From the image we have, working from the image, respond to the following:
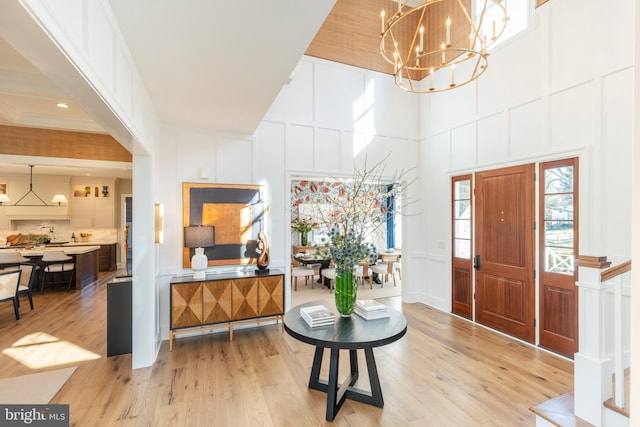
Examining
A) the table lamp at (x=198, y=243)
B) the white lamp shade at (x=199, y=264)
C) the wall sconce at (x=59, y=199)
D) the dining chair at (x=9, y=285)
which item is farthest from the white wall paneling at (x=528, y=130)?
the wall sconce at (x=59, y=199)

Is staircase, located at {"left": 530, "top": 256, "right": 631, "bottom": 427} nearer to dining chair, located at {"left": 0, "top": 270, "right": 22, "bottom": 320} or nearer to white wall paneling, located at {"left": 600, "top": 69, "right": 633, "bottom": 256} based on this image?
white wall paneling, located at {"left": 600, "top": 69, "right": 633, "bottom": 256}

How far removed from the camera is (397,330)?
8.38 ft

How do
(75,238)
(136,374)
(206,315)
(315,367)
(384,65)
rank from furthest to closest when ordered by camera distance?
(75,238) < (384,65) < (206,315) < (136,374) < (315,367)

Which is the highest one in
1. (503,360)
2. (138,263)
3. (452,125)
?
(452,125)

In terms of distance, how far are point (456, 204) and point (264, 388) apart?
408 cm

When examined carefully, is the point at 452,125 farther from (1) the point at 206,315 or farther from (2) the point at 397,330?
(1) the point at 206,315

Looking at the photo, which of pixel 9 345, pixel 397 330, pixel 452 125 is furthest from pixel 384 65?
pixel 9 345

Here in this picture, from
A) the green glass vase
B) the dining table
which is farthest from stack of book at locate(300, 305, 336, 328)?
the dining table

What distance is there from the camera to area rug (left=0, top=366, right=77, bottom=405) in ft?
9.30

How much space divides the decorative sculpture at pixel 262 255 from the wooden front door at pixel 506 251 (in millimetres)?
3246

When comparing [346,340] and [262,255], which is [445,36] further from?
[346,340]

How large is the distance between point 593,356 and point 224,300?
12.1ft

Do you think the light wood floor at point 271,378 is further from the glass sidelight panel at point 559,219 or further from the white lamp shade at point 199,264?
the glass sidelight panel at point 559,219

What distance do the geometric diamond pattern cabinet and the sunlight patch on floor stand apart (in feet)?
3.45
